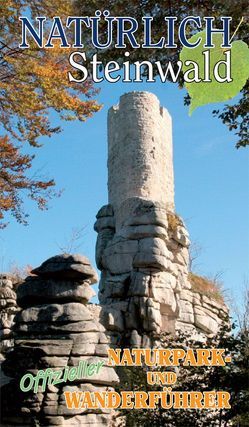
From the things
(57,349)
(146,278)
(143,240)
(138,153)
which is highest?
(138,153)

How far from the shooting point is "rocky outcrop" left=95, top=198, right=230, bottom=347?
1792cm

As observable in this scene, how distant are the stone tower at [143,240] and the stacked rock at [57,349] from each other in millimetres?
8165

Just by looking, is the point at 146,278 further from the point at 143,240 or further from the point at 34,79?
the point at 34,79

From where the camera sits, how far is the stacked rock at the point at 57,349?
7.62 m

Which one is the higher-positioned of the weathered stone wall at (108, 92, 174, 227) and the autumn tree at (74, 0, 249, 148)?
the weathered stone wall at (108, 92, 174, 227)

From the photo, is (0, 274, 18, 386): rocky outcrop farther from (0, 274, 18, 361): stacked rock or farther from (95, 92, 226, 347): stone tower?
(95, 92, 226, 347): stone tower

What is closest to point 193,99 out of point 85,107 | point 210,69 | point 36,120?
point 210,69

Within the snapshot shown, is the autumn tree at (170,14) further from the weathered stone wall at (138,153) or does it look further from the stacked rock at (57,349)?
the weathered stone wall at (138,153)

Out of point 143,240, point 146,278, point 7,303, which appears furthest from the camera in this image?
point 143,240

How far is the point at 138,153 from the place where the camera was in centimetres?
2116

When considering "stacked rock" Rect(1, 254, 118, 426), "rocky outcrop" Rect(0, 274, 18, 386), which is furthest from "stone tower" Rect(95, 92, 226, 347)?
"stacked rock" Rect(1, 254, 118, 426)

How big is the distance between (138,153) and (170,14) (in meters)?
15.0

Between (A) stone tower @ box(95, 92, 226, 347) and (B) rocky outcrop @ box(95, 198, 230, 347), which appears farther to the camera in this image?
(A) stone tower @ box(95, 92, 226, 347)

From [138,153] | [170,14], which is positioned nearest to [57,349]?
[170,14]
